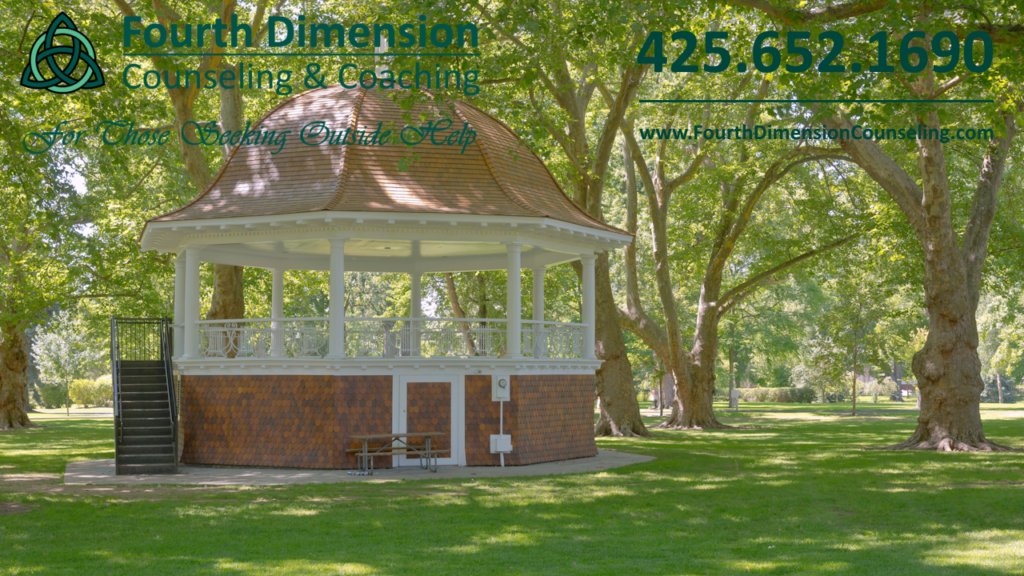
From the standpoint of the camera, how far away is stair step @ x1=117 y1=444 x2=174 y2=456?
1636 centimetres

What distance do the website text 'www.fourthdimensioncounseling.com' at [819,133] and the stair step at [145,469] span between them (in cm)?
1344

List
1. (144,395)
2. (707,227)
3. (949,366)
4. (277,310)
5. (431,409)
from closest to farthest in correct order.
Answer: (431,409) < (144,395) < (949,366) < (277,310) < (707,227)

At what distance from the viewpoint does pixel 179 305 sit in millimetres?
20016

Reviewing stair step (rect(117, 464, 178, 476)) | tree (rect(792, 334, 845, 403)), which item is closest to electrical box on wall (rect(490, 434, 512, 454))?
stair step (rect(117, 464, 178, 476))

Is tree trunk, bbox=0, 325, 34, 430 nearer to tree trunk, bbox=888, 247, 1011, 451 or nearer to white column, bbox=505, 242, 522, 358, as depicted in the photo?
white column, bbox=505, 242, 522, 358

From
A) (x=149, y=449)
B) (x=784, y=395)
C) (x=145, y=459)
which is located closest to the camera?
(x=145, y=459)

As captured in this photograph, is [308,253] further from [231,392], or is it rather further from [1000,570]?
[1000,570]

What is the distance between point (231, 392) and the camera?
17422mm

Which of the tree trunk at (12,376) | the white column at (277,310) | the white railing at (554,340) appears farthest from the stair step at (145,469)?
the tree trunk at (12,376)

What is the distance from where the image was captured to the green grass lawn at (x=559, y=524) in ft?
27.8

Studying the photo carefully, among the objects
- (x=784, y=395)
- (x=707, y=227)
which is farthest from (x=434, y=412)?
(x=784, y=395)

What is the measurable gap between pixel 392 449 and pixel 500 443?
80.7 inches

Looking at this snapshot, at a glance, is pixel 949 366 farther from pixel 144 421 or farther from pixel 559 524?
pixel 144 421

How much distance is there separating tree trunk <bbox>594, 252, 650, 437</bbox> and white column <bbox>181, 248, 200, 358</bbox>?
11.3m
